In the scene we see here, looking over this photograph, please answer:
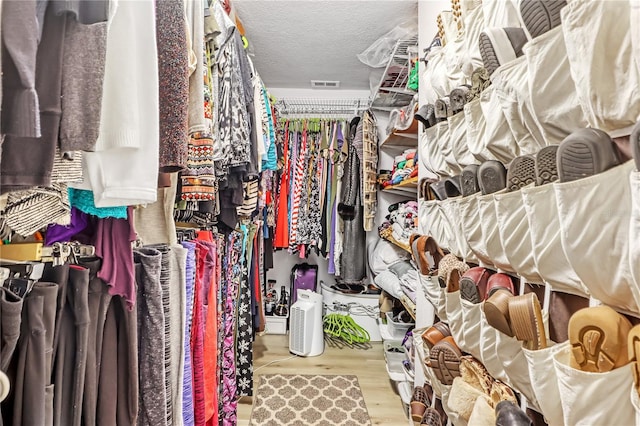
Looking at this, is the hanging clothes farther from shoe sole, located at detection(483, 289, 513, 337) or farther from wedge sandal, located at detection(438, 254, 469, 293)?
shoe sole, located at detection(483, 289, 513, 337)

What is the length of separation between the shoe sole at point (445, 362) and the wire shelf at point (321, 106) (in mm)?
2721

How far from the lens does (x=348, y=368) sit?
279 cm

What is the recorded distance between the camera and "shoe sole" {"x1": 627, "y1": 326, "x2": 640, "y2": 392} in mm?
484

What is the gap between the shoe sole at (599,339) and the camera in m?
0.53

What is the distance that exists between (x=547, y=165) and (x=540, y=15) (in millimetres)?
251

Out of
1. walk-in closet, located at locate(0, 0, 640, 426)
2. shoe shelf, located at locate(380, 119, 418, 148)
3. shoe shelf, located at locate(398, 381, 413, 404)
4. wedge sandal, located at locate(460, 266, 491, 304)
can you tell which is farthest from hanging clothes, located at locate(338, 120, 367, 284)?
wedge sandal, located at locate(460, 266, 491, 304)

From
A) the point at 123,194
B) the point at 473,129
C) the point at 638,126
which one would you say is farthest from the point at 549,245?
the point at 123,194

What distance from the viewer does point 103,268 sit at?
33.4 inches

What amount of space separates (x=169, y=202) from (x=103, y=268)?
362 mm

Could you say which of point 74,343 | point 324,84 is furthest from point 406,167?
point 74,343

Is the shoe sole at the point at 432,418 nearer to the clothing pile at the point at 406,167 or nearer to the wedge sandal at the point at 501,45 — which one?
the wedge sandal at the point at 501,45

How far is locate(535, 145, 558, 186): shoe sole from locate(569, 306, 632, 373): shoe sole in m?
0.22

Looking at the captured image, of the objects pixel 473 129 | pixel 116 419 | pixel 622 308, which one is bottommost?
pixel 116 419

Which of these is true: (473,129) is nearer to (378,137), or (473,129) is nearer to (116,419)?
(116,419)
